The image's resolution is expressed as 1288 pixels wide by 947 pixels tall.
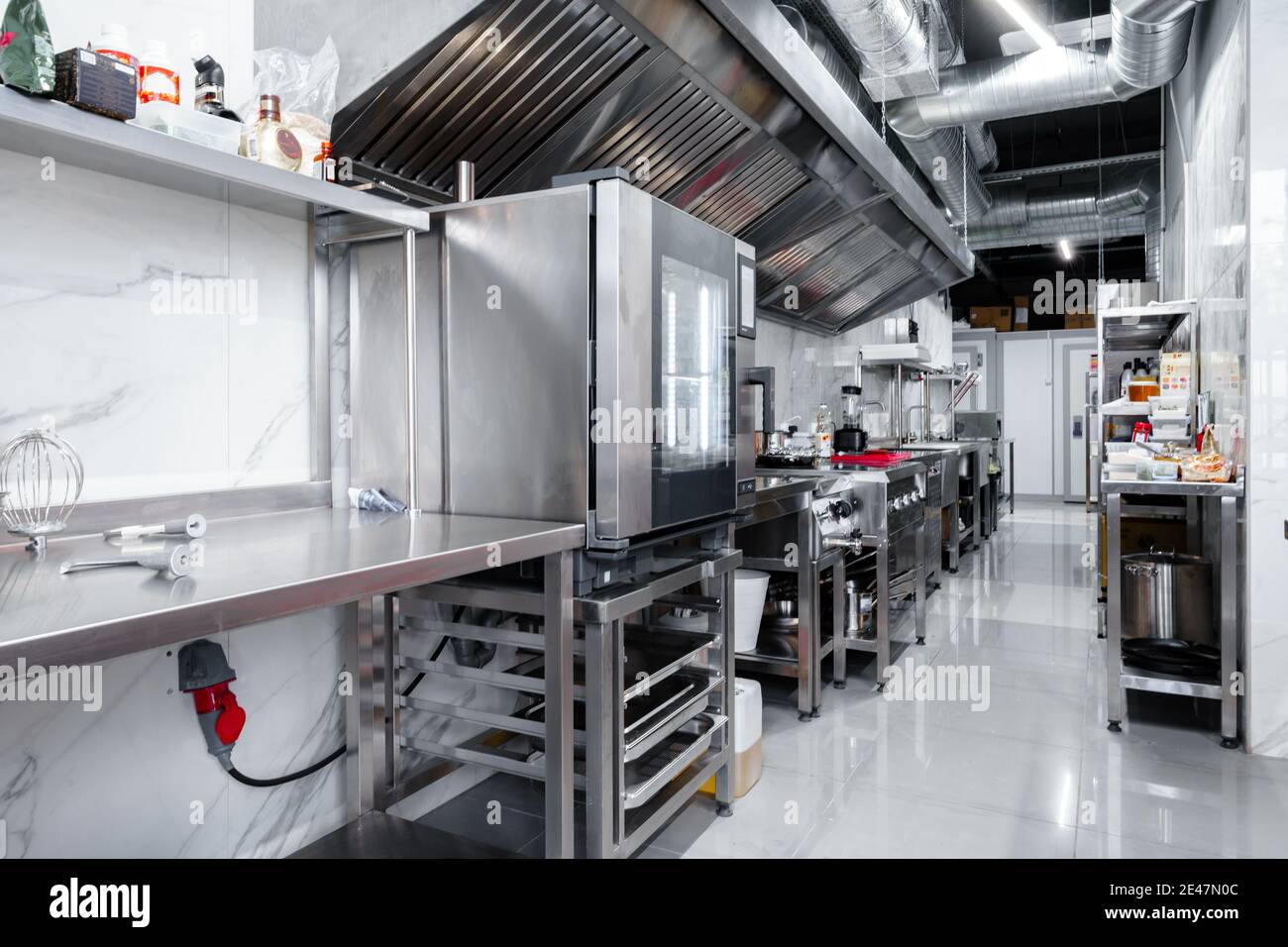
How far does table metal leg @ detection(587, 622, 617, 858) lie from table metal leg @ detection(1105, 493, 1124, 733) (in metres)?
2.40

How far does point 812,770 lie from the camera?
9.48 feet

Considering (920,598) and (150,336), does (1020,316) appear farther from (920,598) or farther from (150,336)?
(150,336)

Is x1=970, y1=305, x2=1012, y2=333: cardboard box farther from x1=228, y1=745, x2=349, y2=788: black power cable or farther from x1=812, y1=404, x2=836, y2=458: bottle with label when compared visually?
x1=228, y1=745, x2=349, y2=788: black power cable

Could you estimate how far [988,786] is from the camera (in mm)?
2760

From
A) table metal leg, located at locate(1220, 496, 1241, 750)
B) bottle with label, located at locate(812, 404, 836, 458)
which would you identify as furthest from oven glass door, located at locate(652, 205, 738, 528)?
bottle with label, located at locate(812, 404, 836, 458)

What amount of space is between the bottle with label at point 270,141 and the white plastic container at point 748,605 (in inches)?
89.7

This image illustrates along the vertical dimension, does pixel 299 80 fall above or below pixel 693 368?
above

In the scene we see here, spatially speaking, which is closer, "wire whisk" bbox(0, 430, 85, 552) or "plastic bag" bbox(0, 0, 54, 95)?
"plastic bag" bbox(0, 0, 54, 95)

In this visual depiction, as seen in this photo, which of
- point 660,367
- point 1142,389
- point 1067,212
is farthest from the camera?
point 1067,212

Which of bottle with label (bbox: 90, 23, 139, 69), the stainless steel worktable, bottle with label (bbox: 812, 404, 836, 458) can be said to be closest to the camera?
the stainless steel worktable

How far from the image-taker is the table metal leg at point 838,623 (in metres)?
3.72

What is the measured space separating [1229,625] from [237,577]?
346cm

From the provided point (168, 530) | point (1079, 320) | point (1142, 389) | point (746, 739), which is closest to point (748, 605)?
point (746, 739)

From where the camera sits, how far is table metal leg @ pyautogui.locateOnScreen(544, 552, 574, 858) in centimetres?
183
